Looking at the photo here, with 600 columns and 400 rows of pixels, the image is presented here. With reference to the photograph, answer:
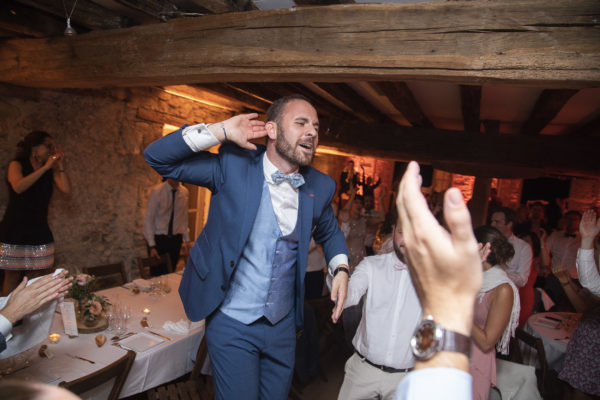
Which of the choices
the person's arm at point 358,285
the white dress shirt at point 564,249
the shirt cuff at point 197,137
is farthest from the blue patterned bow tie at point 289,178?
the white dress shirt at point 564,249

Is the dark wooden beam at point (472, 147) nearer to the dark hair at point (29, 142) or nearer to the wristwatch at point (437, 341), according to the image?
the dark hair at point (29, 142)

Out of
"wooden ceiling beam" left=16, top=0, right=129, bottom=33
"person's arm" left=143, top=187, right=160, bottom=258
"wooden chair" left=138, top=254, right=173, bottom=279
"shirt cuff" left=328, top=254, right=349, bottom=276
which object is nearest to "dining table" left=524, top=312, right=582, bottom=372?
"shirt cuff" left=328, top=254, right=349, bottom=276

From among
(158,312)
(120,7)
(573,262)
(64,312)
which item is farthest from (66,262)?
(573,262)

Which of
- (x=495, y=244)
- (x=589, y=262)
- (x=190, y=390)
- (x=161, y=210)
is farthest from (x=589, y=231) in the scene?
(x=161, y=210)

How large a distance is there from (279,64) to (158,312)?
2198 mm

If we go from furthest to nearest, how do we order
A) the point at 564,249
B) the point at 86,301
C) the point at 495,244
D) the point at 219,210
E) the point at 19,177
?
the point at 564,249 < the point at 19,177 < the point at 495,244 < the point at 86,301 < the point at 219,210

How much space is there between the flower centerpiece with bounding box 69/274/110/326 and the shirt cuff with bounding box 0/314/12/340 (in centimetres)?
92

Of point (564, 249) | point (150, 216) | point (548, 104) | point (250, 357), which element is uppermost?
point (548, 104)

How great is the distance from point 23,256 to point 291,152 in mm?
3308

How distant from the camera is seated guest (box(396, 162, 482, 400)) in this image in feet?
1.94

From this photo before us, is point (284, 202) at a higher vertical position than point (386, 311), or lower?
higher

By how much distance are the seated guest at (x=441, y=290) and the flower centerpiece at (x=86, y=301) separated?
249 cm

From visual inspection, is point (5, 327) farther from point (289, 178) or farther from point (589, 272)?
point (589, 272)

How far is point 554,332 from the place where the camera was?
3668mm
